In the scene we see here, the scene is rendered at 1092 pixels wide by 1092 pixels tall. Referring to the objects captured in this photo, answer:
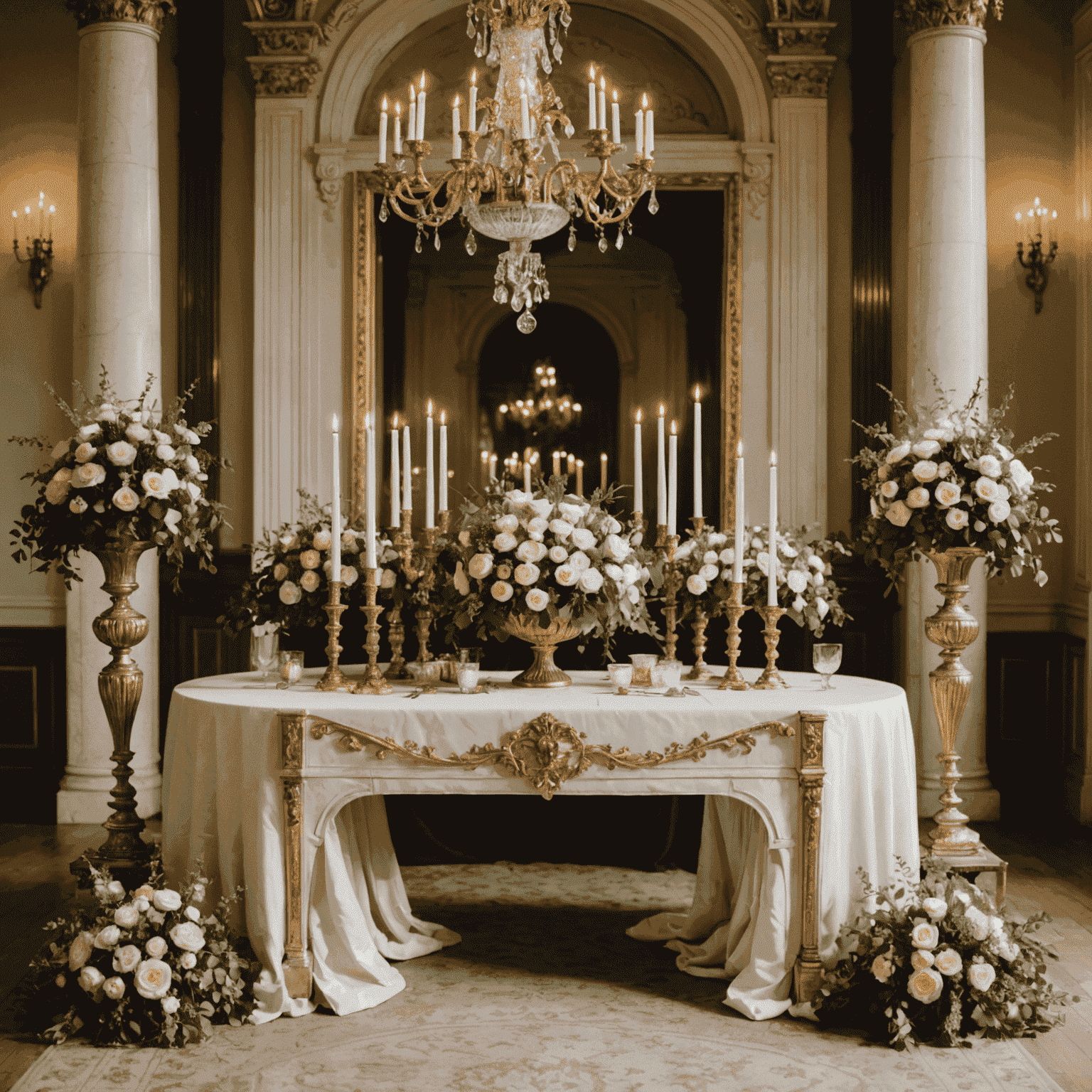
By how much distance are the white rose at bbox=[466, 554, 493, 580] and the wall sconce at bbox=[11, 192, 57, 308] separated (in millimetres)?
4128

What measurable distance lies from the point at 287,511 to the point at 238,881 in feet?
11.2

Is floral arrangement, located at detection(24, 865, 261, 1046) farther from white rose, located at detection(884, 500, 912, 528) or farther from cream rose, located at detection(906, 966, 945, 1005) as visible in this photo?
white rose, located at detection(884, 500, 912, 528)

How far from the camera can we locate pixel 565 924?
498cm

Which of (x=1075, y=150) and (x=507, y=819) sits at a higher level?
(x=1075, y=150)

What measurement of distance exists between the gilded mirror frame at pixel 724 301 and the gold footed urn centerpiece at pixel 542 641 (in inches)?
118

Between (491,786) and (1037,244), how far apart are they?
4797 mm

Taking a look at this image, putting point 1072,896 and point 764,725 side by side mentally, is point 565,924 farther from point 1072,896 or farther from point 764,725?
point 1072,896

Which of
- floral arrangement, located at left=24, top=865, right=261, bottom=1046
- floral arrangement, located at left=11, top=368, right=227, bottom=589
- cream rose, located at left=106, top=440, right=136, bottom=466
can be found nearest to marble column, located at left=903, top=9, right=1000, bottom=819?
floral arrangement, located at left=11, top=368, right=227, bottom=589

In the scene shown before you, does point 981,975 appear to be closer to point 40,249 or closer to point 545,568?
point 545,568

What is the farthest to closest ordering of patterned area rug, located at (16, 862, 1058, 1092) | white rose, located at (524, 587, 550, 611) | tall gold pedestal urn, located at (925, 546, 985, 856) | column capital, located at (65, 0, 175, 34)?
column capital, located at (65, 0, 175, 34), tall gold pedestal urn, located at (925, 546, 985, 856), white rose, located at (524, 587, 550, 611), patterned area rug, located at (16, 862, 1058, 1092)

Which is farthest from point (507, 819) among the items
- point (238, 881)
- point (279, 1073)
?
point (279, 1073)

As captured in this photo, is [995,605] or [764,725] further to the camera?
[995,605]

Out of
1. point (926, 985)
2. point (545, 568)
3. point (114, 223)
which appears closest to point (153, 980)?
point (545, 568)

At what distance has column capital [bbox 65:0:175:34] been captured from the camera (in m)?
6.36
